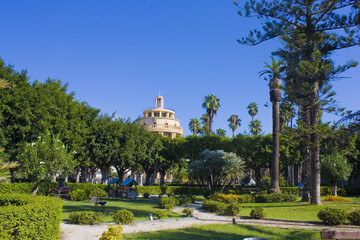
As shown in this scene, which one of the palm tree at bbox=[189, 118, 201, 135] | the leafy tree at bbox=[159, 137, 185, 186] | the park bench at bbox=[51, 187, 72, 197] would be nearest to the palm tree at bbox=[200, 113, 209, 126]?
the palm tree at bbox=[189, 118, 201, 135]

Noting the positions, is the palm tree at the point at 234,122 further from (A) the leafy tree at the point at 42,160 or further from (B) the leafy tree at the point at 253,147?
(A) the leafy tree at the point at 42,160

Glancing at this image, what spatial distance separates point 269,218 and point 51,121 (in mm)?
18288

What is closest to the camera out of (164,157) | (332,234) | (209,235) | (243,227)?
(332,234)

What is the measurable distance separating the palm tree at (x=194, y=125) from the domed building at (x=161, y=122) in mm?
2488

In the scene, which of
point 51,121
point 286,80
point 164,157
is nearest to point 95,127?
point 51,121

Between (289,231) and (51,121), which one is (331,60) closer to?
(289,231)

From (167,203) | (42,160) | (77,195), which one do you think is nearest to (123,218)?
(167,203)

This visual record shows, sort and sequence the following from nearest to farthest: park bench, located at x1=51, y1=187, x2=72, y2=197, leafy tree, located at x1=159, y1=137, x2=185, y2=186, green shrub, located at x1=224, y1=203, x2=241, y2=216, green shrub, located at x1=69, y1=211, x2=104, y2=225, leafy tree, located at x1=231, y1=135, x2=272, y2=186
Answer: green shrub, located at x1=69, y1=211, x2=104, y2=225
green shrub, located at x1=224, y1=203, x2=241, y2=216
park bench, located at x1=51, y1=187, x2=72, y2=197
leafy tree, located at x1=231, y1=135, x2=272, y2=186
leafy tree, located at x1=159, y1=137, x2=185, y2=186

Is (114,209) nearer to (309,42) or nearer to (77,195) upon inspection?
(77,195)

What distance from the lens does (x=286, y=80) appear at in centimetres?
2098

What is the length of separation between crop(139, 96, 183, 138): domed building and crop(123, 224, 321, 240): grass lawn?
154 feet

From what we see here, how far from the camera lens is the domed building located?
63.8 m

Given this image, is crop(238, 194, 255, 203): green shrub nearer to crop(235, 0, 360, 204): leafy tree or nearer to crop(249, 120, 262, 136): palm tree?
crop(235, 0, 360, 204): leafy tree

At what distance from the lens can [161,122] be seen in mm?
65750
